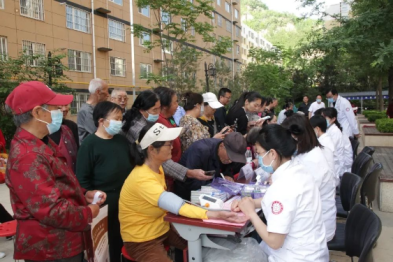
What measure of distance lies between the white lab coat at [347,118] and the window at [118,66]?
495 inches

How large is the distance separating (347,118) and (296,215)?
5.92 m

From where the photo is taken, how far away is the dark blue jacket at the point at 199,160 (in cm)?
296

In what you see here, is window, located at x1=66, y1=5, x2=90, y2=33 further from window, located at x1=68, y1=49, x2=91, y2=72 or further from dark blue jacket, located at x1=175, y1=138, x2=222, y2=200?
dark blue jacket, located at x1=175, y1=138, x2=222, y2=200

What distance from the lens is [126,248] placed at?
230 cm

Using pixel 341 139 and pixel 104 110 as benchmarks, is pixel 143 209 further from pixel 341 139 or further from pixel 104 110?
pixel 341 139

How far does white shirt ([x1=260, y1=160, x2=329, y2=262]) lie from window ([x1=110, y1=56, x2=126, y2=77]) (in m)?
16.0

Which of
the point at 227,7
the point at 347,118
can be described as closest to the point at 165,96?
the point at 347,118

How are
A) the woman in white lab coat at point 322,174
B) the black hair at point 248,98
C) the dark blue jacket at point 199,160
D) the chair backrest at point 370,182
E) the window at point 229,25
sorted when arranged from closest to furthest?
the woman in white lab coat at point 322,174 < the dark blue jacket at point 199,160 < the chair backrest at point 370,182 < the black hair at point 248,98 < the window at point 229,25

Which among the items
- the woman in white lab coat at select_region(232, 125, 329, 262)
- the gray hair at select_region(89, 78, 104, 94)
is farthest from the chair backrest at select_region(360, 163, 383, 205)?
the gray hair at select_region(89, 78, 104, 94)

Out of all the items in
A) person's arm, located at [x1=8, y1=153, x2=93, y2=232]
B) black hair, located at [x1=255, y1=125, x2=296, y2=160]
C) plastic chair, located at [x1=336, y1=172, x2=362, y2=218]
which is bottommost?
plastic chair, located at [x1=336, y1=172, x2=362, y2=218]

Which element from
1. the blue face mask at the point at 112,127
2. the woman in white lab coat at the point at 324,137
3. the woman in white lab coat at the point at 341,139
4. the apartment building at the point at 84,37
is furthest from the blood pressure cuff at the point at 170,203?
the apartment building at the point at 84,37

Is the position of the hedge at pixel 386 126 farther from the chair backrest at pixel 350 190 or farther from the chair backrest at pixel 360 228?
the chair backrest at pixel 360 228

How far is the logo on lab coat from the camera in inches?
66.2

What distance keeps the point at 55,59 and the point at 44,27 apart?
17.3 feet
